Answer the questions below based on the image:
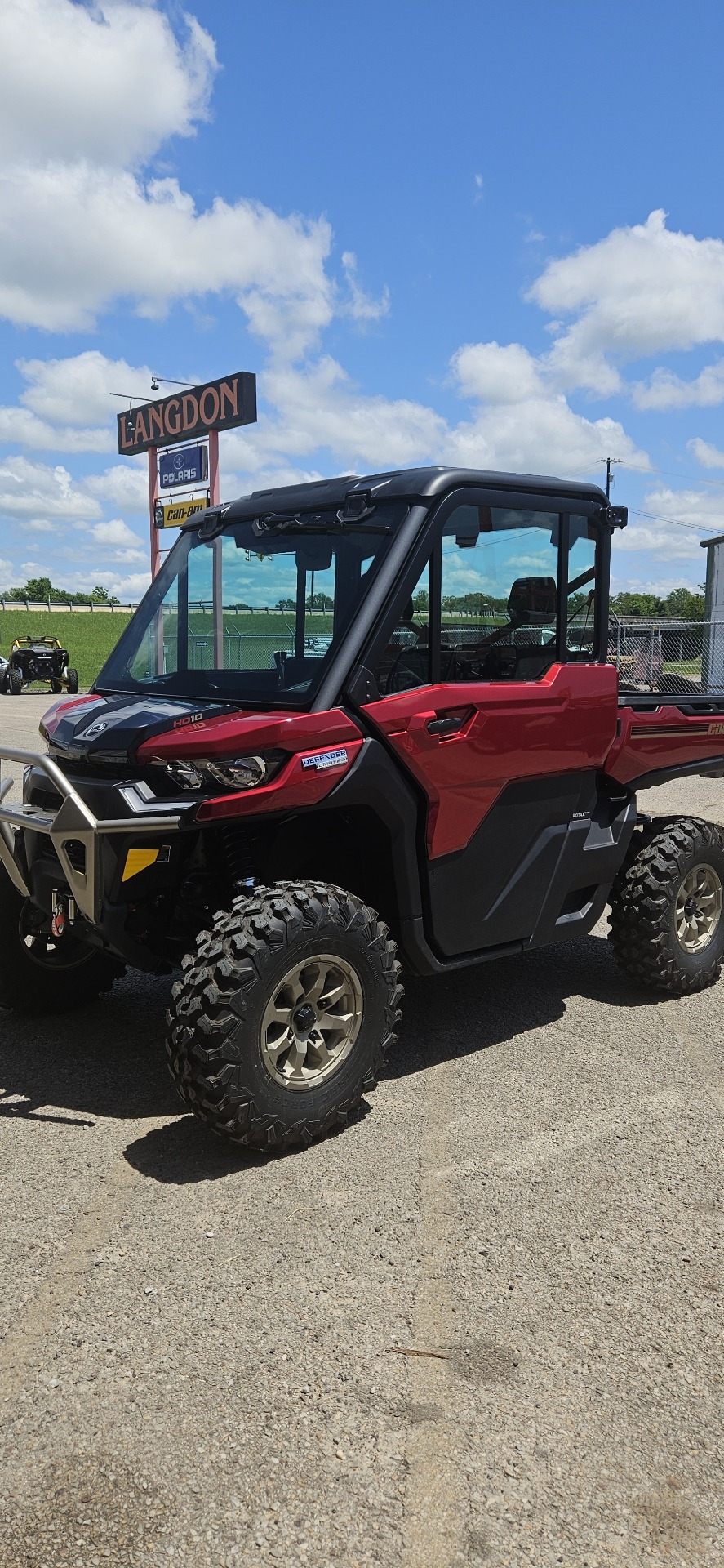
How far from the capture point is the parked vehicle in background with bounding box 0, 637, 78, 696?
111 ft

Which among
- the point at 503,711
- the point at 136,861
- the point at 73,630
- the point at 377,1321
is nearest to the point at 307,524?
the point at 503,711

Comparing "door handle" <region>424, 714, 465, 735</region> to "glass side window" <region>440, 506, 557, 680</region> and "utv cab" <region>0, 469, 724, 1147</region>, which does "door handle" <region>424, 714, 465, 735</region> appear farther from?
"glass side window" <region>440, 506, 557, 680</region>

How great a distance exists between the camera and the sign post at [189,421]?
77.8 ft

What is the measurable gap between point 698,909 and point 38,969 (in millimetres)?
3208

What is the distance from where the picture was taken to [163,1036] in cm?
496

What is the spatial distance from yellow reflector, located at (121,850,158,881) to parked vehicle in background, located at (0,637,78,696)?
30821 mm

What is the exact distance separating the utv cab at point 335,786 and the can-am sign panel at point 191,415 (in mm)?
19942

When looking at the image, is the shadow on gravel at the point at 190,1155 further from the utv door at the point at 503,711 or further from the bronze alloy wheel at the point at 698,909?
the bronze alloy wheel at the point at 698,909

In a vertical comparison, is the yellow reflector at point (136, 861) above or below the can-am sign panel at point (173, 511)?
below

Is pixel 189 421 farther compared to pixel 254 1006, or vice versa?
pixel 189 421

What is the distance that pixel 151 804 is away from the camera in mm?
3762

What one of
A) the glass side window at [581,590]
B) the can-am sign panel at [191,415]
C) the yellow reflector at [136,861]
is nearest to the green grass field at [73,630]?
the can-am sign panel at [191,415]

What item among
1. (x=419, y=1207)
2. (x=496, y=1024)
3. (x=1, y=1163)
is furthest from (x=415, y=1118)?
(x=1, y=1163)

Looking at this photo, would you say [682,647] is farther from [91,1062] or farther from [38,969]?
[91,1062]
